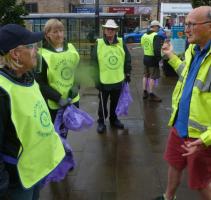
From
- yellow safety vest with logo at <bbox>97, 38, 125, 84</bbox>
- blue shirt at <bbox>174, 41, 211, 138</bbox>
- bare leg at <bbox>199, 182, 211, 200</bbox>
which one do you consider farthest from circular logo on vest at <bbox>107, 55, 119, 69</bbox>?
bare leg at <bbox>199, 182, 211, 200</bbox>

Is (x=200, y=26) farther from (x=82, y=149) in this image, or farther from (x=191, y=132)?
(x=82, y=149)

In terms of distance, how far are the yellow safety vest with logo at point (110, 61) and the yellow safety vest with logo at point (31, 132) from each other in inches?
141

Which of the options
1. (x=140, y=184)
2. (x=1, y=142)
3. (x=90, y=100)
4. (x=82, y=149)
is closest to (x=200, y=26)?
(x=1, y=142)

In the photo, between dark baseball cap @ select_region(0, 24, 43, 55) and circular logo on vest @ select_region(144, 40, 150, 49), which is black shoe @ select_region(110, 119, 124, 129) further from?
dark baseball cap @ select_region(0, 24, 43, 55)

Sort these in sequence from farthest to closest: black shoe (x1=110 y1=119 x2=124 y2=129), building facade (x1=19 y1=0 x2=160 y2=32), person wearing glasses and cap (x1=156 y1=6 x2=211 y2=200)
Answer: building facade (x1=19 y1=0 x2=160 y2=32), black shoe (x1=110 y1=119 x2=124 y2=129), person wearing glasses and cap (x1=156 y1=6 x2=211 y2=200)

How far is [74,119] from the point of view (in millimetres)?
4312

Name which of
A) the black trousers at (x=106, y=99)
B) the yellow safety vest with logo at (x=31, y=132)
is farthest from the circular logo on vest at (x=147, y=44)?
the yellow safety vest with logo at (x=31, y=132)

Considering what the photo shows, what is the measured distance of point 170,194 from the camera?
3.73m

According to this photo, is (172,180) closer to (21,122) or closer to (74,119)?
(74,119)

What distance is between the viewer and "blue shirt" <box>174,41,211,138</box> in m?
3.10

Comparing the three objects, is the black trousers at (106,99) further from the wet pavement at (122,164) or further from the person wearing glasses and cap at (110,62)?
the wet pavement at (122,164)

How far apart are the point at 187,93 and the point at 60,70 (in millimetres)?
1631

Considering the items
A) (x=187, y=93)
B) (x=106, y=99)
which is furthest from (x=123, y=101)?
(x=187, y=93)

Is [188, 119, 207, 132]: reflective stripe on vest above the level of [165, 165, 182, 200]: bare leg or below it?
above
